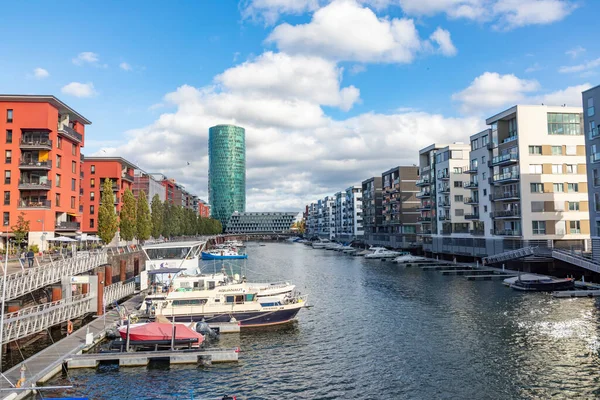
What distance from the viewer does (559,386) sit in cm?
2766

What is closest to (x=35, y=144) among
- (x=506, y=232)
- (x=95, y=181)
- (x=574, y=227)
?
(x=95, y=181)

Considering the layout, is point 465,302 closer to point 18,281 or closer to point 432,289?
point 432,289

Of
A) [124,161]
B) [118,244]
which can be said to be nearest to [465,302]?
[118,244]

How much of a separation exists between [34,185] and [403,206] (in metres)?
109

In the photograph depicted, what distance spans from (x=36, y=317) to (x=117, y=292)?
64.8 feet

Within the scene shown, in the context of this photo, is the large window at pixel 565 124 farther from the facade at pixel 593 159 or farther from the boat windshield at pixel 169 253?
the boat windshield at pixel 169 253

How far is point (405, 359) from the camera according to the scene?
1330 inches

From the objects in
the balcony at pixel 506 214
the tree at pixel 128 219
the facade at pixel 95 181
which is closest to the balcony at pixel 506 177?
the balcony at pixel 506 214

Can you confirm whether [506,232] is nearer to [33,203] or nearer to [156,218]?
[33,203]

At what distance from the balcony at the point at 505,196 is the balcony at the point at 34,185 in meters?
80.6

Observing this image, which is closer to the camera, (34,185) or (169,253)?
(169,253)

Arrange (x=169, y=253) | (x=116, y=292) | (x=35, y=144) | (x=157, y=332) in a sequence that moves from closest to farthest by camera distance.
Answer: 1. (x=157, y=332)
2. (x=116, y=292)
3. (x=169, y=253)
4. (x=35, y=144)

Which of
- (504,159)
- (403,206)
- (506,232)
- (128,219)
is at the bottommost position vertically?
(506,232)

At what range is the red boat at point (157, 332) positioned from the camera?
118 ft
